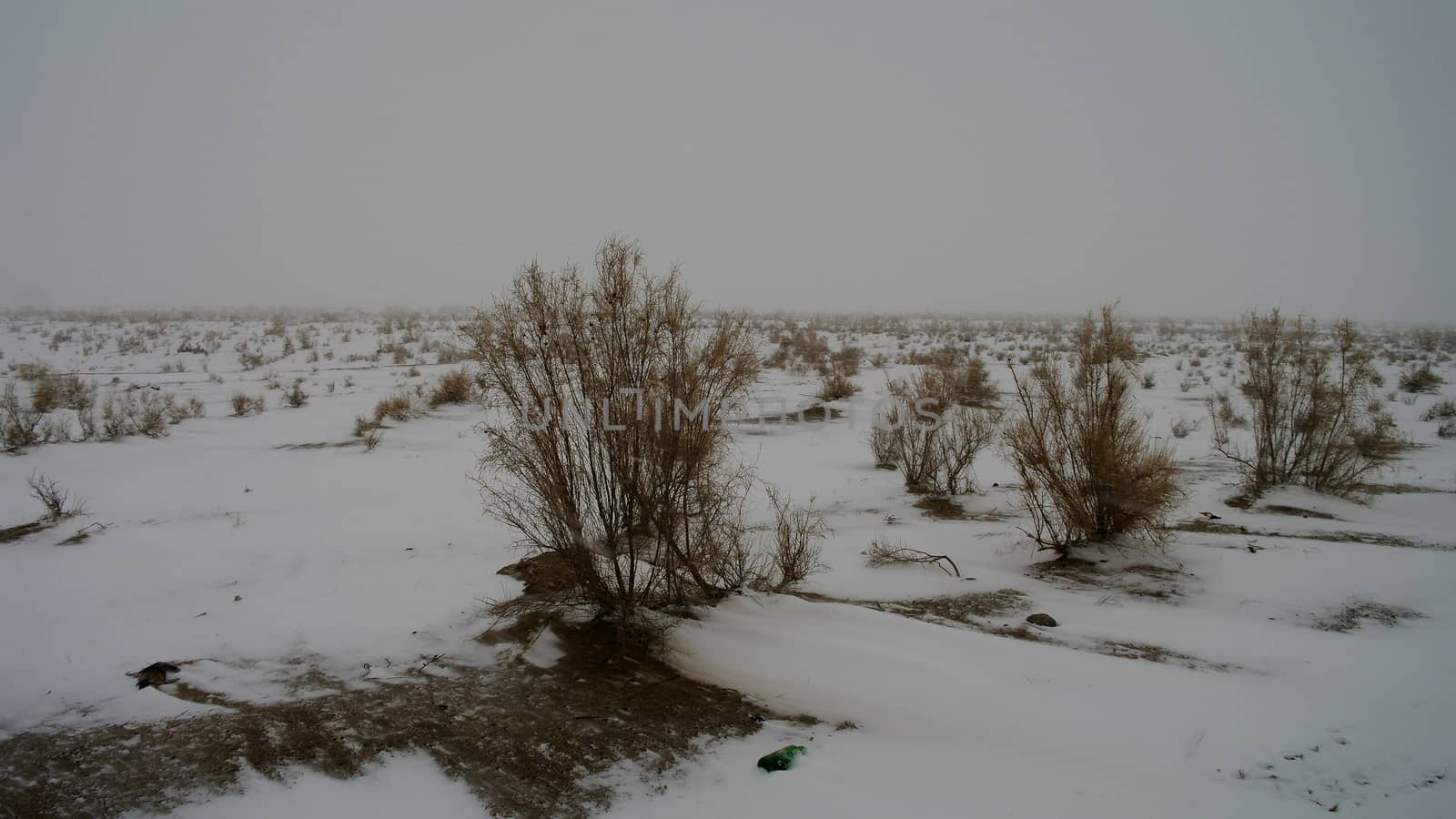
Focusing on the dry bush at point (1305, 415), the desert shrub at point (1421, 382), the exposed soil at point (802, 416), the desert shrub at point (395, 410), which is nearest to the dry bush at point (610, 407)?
the dry bush at point (1305, 415)

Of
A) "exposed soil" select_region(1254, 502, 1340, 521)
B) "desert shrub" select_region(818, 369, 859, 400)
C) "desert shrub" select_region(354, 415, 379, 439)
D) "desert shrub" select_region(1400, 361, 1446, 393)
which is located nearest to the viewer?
"exposed soil" select_region(1254, 502, 1340, 521)

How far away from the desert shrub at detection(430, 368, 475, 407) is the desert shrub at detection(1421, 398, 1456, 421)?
20609 mm

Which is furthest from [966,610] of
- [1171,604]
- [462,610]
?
[462,610]

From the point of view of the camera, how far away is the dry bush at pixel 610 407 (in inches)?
202

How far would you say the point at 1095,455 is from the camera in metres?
7.02

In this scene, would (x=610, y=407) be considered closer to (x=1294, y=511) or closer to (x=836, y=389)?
(x=1294, y=511)

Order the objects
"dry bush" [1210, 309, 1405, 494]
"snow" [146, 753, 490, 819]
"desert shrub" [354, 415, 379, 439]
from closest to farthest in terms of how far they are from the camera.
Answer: "snow" [146, 753, 490, 819]
"dry bush" [1210, 309, 1405, 494]
"desert shrub" [354, 415, 379, 439]

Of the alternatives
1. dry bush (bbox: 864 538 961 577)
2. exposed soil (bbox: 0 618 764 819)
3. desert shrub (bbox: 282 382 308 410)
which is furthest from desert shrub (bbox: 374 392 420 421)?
dry bush (bbox: 864 538 961 577)

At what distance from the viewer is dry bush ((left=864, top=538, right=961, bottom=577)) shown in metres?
7.02

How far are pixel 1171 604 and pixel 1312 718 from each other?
1980mm

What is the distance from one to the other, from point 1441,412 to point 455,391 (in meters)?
21.4

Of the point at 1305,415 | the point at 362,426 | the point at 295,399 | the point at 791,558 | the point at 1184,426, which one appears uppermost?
the point at 1305,415

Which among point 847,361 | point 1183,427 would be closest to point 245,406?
point 847,361

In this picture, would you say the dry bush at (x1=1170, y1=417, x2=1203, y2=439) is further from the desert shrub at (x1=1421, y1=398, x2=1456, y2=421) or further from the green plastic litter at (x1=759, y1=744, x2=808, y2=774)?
the green plastic litter at (x1=759, y1=744, x2=808, y2=774)
